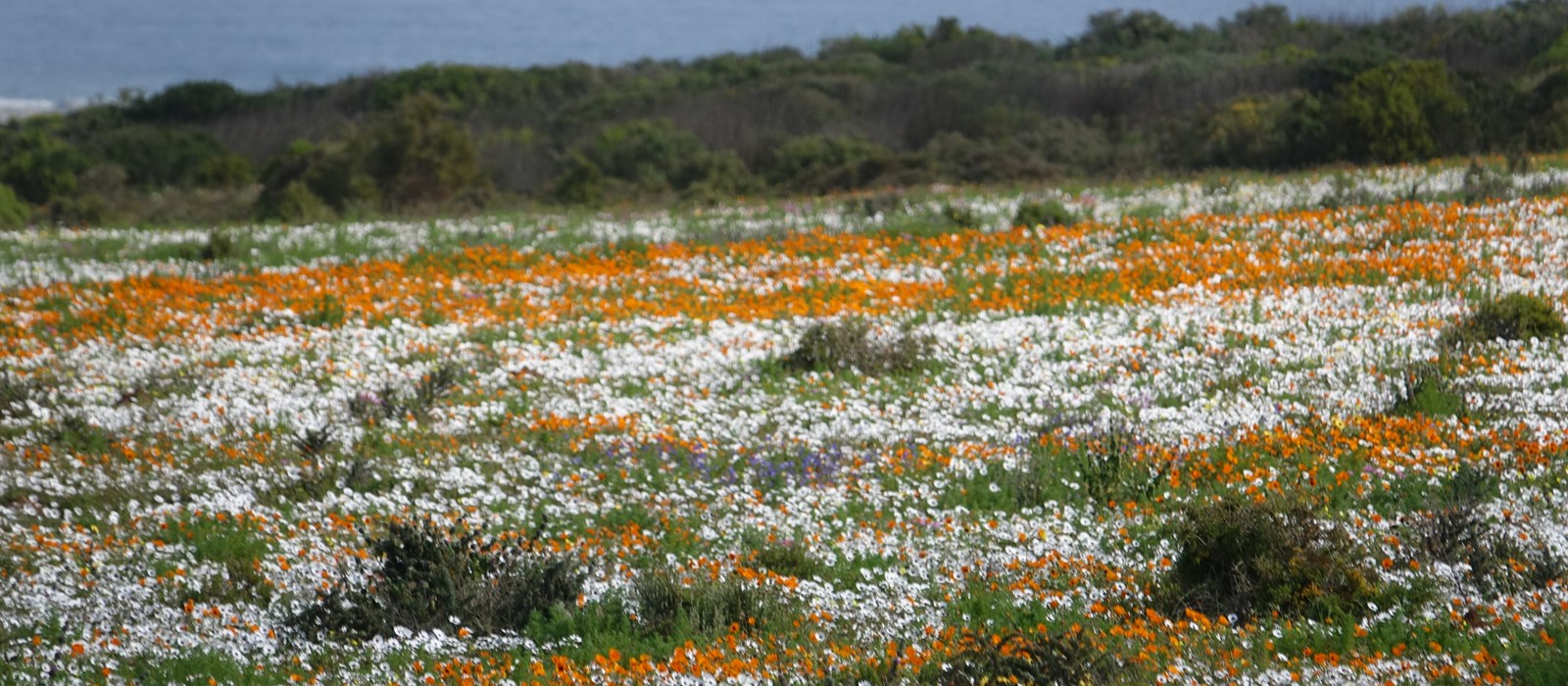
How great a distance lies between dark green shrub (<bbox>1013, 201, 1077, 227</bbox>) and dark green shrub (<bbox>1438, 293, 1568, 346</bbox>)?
7865 millimetres

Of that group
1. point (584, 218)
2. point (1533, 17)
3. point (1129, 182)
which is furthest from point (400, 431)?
point (1533, 17)

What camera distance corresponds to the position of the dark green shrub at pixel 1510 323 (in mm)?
10734

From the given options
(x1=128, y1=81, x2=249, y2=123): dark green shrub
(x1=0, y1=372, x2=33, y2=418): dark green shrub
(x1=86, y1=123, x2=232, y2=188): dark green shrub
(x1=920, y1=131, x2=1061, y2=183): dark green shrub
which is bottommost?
(x1=0, y1=372, x2=33, y2=418): dark green shrub

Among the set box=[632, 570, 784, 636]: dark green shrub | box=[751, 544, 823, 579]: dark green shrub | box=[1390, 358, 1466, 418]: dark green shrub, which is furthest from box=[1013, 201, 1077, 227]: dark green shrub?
box=[632, 570, 784, 636]: dark green shrub

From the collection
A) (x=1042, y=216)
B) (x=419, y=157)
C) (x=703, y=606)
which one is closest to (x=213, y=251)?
(x=1042, y=216)

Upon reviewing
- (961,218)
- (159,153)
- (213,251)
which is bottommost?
(213,251)

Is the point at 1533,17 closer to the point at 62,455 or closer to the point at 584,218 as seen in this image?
the point at 584,218

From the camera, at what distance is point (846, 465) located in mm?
9258

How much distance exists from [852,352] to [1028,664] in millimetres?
6709

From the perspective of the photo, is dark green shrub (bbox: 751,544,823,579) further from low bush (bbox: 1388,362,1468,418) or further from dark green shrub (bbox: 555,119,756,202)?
dark green shrub (bbox: 555,119,756,202)

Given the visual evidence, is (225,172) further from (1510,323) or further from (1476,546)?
(1476,546)

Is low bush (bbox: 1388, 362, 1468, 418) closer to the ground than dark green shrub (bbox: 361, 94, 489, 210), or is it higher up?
closer to the ground

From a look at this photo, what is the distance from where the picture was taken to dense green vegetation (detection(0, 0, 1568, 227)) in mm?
27453

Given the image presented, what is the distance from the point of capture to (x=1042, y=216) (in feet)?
61.8
